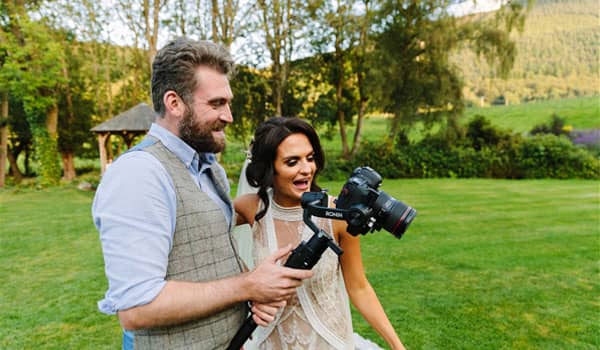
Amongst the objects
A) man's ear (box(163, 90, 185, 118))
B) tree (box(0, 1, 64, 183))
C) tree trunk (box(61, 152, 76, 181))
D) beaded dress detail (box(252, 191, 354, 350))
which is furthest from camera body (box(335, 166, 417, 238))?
tree trunk (box(61, 152, 76, 181))

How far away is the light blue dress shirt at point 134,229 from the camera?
112cm

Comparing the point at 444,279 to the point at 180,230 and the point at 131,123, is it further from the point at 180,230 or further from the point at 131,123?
the point at 131,123

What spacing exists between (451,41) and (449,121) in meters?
4.25

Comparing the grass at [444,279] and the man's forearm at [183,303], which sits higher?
the man's forearm at [183,303]

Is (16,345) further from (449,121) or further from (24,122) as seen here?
(24,122)

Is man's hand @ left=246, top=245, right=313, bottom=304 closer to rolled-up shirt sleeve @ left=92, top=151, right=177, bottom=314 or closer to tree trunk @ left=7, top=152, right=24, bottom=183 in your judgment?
rolled-up shirt sleeve @ left=92, top=151, right=177, bottom=314

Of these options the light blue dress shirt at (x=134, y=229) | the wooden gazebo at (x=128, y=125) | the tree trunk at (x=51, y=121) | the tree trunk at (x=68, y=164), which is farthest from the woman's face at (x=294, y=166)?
the tree trunk at (x=68, y=164)

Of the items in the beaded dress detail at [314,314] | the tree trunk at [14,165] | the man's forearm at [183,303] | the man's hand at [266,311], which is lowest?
the tree trunk at [14,165]

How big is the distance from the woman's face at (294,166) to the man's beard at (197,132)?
0.62 m

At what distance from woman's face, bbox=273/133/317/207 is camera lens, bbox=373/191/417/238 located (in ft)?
2.27

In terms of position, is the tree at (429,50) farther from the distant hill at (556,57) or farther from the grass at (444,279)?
the distant hill at (556,57)

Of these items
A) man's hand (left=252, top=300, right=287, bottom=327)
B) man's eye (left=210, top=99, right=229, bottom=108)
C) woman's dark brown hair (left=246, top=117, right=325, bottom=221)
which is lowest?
man's hand (left=252, top=300, right=287, bottom=327)

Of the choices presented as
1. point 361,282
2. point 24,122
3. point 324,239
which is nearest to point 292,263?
point 324,239

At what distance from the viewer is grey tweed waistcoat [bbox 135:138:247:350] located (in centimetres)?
130
